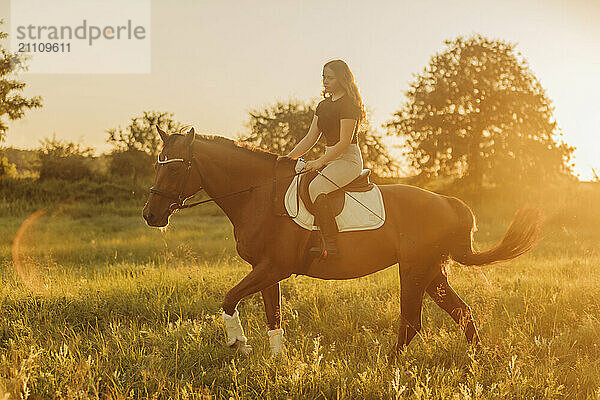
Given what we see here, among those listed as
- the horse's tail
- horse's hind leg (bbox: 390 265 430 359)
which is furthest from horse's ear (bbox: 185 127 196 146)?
the horse's tail

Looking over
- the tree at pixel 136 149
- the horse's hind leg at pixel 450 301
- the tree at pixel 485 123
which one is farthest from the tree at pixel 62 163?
the horse's hind leg at pixel 450 301

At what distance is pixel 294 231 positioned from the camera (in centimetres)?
549

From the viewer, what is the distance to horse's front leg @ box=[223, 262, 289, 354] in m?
5.28

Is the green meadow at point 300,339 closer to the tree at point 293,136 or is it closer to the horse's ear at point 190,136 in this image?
the horse's ear at point 190,136

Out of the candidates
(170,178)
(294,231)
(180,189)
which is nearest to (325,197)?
(294,231)

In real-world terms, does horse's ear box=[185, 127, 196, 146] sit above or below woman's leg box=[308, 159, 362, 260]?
above

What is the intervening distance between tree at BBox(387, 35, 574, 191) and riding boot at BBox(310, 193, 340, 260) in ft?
80.2

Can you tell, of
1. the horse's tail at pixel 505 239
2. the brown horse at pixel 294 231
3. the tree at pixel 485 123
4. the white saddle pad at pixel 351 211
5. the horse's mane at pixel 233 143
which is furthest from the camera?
the tree at pixel 485 123

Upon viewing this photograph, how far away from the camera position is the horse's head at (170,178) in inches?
210

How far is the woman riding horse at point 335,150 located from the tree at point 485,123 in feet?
79.4

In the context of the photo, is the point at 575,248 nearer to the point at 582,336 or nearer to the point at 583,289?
the point at 583,289

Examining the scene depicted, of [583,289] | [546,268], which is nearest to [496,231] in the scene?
[546,268]

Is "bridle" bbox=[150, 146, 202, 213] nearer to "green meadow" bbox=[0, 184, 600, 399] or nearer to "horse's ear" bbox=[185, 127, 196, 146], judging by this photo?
"horse's ear" bbox=[185, 127, 196, 146]

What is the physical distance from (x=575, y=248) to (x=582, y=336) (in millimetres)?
9643
